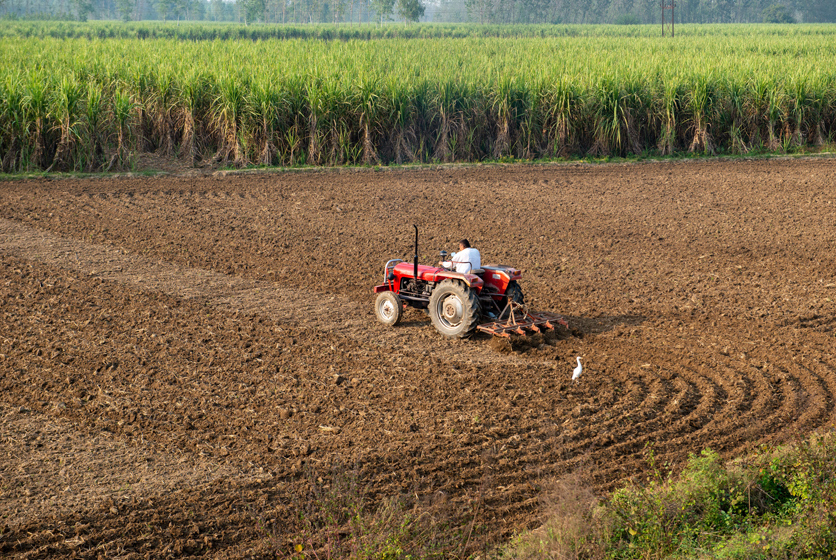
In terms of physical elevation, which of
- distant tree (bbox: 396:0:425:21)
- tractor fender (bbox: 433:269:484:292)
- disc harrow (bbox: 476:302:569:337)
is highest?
distant tree (bbox: 396:0:425:21)

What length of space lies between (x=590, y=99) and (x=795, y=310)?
10.7 meters

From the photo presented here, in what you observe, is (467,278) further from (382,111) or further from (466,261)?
(382,111)

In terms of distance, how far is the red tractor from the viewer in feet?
24.5

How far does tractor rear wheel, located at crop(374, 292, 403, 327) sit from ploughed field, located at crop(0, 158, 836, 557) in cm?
15

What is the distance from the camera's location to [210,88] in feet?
57.5

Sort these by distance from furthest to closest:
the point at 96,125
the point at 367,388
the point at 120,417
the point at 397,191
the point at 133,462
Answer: the point at 96,125 → the point at 397,191 → the point at 367,388 → the point at 120,417 → the point at 133,462

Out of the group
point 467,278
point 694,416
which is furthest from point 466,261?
point 694,416

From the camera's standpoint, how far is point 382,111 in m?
17.5

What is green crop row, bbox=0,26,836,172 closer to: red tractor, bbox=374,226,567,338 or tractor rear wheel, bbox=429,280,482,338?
red tractor, bbox=374,226,567,338

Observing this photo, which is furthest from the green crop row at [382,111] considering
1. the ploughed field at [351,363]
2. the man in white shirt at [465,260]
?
the man in white shirt at [465,260]

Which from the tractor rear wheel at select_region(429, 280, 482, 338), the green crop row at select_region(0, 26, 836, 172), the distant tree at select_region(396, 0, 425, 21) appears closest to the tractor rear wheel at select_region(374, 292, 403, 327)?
the tractor rear wheel at select_region(429, 280, 482, 338)

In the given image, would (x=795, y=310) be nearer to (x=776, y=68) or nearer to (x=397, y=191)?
(x=397, y=191)

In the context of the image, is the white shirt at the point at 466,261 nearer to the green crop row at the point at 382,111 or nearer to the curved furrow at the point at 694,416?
the curved furrow at the point at 694,416

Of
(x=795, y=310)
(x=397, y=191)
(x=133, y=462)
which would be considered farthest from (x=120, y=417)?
(x=397, y=191)
